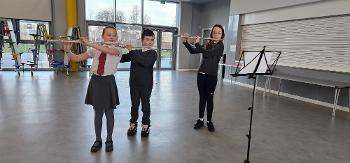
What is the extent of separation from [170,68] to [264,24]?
5826 mm

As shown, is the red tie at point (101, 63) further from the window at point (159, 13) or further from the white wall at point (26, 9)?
the window at point (159, 13)

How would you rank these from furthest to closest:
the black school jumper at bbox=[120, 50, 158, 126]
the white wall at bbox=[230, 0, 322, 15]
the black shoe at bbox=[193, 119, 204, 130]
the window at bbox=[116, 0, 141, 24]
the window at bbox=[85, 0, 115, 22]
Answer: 1. the window at bbox=[116, 0, 141, 24]
2. the window at bbox=[85, 0, 115, 22]
3. the white wall at bbox=[230, 0, 322, 15]
4. the black shoe at bbox=[193, 119, 204, 130]
5. the black school jumper at bbox=[120, 50, 158, 126]

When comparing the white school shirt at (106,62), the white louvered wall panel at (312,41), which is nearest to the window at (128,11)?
the white louvered wall panel at (312,41)

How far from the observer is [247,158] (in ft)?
8.83

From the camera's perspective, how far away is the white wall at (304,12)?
5.38 meters

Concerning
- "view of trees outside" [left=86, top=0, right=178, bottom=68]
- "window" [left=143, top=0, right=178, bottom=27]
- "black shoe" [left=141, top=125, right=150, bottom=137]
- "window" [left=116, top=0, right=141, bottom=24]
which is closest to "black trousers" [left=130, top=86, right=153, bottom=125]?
"black shoe" [left=141, top=125, right=150, bottom=137]

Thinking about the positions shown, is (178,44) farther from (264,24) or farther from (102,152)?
(102,152)

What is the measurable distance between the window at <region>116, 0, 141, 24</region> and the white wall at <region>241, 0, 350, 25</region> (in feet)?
17.0

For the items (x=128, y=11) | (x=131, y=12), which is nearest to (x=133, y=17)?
(x=131, y=12)

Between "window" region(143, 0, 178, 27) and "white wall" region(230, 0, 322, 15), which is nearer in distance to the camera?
"white wall" region(230, 0, 322, 15)

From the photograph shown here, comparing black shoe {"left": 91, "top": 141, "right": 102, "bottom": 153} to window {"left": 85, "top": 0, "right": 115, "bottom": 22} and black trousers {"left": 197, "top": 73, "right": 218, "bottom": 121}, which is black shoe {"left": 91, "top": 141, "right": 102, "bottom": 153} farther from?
window {"left": 85, "top": 0, "right": 115, "bottom": 22}

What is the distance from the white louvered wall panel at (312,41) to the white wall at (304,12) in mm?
148

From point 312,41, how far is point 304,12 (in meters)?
0.74

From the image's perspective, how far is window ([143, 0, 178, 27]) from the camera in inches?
449
